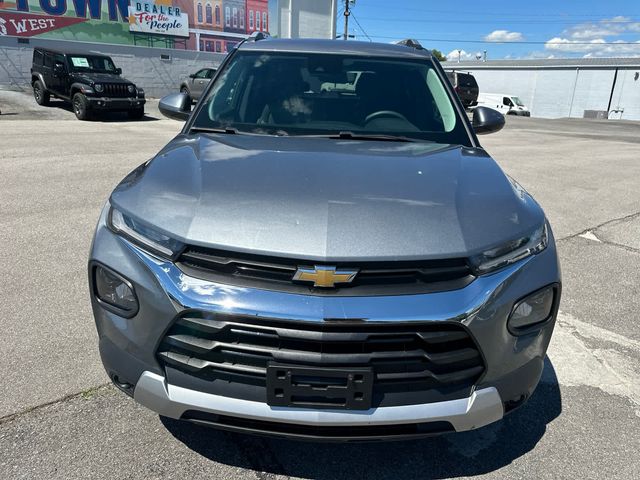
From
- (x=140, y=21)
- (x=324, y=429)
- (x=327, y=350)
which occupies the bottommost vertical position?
(x=324, y=429)

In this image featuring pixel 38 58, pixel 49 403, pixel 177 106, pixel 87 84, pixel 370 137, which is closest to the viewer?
pixel 49 403

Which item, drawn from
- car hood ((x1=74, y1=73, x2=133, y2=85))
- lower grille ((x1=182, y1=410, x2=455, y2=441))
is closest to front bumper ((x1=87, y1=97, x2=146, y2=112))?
car hood ((x1=74, y1=73, x2=133, y2=85))

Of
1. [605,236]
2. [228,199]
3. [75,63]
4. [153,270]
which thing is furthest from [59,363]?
[75,63]

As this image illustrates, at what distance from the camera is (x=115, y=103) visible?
14891 millimetres

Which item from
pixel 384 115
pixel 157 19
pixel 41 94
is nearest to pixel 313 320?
pixel 384 115

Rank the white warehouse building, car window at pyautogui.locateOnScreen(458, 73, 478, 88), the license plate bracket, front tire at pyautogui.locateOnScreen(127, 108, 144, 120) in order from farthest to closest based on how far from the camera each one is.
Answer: the white warehouse building → car window at pyautogui.locateOnScreen(458, 73, 478, 88) → front tire at pyautogui.locateOnScreen(127, 108, 144, 120) → the license plate bracket

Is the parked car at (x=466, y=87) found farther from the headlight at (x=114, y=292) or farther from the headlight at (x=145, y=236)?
the headlight at (x=114, y=292)

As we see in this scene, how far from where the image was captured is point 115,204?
2016 mm

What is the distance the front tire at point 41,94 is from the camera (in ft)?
55.9

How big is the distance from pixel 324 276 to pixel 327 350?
Result: 25cm

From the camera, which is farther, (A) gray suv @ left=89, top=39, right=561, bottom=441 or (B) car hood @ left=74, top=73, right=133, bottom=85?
(B) car hood @ left=74, top=73, right=133, bottom=85

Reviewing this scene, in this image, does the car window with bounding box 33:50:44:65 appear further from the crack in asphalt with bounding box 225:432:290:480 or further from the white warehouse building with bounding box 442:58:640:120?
the white warehouse building with bounding box 442:58:640:120

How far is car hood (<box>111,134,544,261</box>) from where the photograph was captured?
173 cm

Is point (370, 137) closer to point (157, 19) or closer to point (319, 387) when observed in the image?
point (319, 387)
